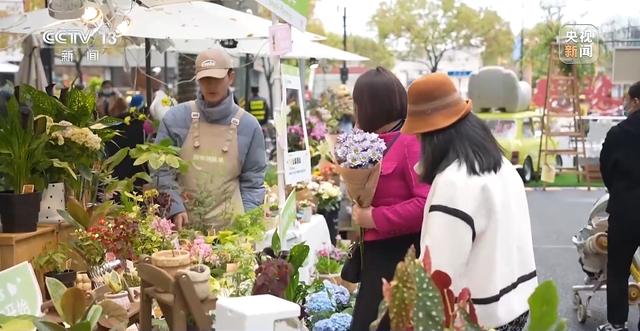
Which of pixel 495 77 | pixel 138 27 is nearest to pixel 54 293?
pixel 138 27

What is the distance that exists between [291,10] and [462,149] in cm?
210

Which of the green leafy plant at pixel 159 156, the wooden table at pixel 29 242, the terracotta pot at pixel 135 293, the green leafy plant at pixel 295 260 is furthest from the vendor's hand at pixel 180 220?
the green leafy plant at pixel 295 260

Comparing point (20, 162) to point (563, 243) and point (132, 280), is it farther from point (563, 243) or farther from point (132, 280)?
point (563, 243)

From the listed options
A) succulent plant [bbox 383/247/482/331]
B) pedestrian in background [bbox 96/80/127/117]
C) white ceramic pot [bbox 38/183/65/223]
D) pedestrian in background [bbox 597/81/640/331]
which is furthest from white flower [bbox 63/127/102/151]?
pedestrian in background [bbox 96/80/127/117]

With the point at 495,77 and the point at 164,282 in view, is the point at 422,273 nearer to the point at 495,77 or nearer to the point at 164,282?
the point at 164,282

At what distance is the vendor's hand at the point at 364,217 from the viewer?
2.74 meters

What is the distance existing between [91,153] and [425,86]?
1.90m

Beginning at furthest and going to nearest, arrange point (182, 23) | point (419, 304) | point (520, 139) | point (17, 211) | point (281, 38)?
point (520, 139), point (182, 23), point (281, 38), point (17, 211), point (419, 304)

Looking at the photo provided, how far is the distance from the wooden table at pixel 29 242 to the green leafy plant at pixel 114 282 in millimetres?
515

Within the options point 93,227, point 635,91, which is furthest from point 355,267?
point 635,91

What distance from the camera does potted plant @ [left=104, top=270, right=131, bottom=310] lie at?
294cm

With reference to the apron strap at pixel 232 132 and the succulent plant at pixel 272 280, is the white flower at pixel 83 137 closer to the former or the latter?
the apron strap at pixel 232 132

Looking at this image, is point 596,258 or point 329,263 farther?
point 596,258

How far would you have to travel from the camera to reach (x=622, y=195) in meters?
5.04
